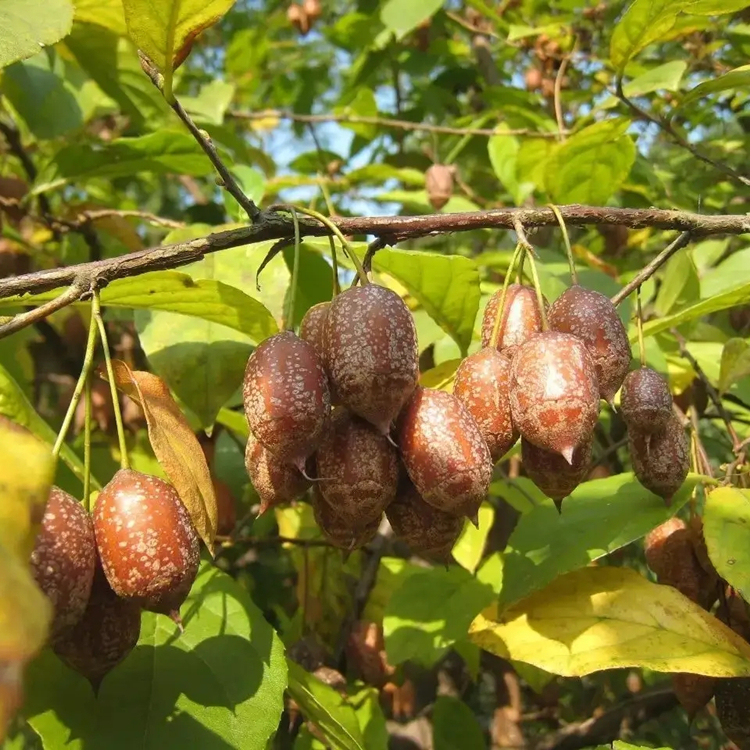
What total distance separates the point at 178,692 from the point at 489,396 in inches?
26.6

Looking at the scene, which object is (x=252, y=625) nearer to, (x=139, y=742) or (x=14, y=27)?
(x=139, y=742)

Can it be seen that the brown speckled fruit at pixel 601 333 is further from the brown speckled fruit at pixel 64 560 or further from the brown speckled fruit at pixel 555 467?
the brown speckled fruit at pixel 64 560

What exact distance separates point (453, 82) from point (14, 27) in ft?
9.44

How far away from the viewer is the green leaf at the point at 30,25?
1.25 metres

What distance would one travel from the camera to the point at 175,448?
112 cm

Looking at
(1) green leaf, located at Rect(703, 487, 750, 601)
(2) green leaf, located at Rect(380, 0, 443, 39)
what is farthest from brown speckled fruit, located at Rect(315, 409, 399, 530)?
(2) green leaf, located at Rect(380, 0, 443, 39)

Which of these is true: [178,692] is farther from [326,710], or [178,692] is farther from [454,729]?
[454,729]

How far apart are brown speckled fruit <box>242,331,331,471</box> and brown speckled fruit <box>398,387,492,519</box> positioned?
0.13m

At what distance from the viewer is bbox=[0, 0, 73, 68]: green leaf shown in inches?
49.2

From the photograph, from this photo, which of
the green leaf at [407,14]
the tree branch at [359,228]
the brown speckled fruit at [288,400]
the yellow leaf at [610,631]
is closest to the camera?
the brown speckled fruit at [288,400]

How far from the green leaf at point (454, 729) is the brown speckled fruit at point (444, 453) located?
4.56ft

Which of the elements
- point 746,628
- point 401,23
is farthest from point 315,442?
point 401,23

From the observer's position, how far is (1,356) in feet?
6.14

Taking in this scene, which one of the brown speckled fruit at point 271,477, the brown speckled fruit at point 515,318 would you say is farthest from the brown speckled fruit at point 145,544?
the brown speckled fruit at point 515,318
